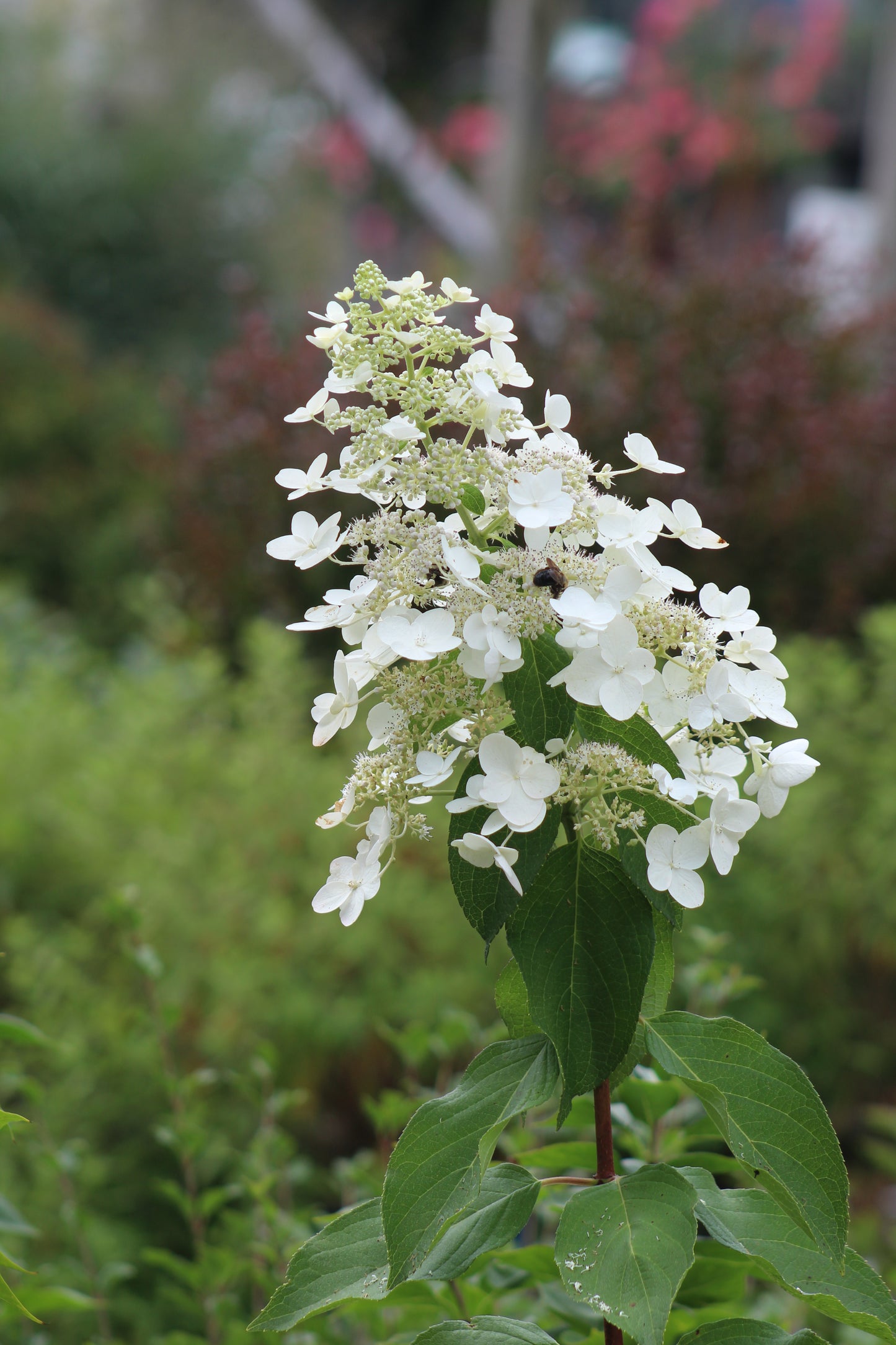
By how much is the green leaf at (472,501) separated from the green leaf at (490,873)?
198 mm

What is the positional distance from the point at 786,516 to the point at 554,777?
11.3 ft

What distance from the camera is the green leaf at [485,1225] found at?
857 mm

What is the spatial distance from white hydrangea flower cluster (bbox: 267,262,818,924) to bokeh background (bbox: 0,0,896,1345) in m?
0.62

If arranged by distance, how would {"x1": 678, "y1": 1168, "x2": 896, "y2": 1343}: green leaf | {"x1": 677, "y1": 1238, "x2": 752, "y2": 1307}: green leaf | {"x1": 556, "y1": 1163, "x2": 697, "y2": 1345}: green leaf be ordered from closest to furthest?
{"x1": 556, "y1": 1163, "x2": 697, "y2": 1345}: green leaf, {"x1": 678, "y1": 1168, "x2": 896, "y2": 1343}: green leaf, {"x1": 677, "y1": 1238, "x2": 752, "y2": 1307}: green leaf

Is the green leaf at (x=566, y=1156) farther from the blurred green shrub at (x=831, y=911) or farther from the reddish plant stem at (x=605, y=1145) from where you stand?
the blurred green shrub at (x=831, y=911)

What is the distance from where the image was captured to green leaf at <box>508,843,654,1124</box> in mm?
816

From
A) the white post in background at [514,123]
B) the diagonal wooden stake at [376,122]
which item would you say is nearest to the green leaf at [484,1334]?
the white post in background at [514,123]

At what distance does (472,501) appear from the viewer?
87 centimetres

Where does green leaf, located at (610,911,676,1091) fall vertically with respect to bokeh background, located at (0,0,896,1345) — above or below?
below

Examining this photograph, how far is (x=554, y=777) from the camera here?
2.57ft

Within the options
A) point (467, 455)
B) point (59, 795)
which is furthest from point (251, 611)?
point (467, 455)

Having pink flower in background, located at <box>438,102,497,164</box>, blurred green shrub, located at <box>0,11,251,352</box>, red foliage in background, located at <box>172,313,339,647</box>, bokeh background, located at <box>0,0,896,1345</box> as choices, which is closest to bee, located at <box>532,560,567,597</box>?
bokeh background, located at <box>0,0,896,1345</box>

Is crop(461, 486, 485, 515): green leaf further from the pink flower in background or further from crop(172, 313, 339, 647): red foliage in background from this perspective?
the pink flower in background

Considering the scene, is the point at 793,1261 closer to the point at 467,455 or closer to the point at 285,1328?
the point at 285,1328
